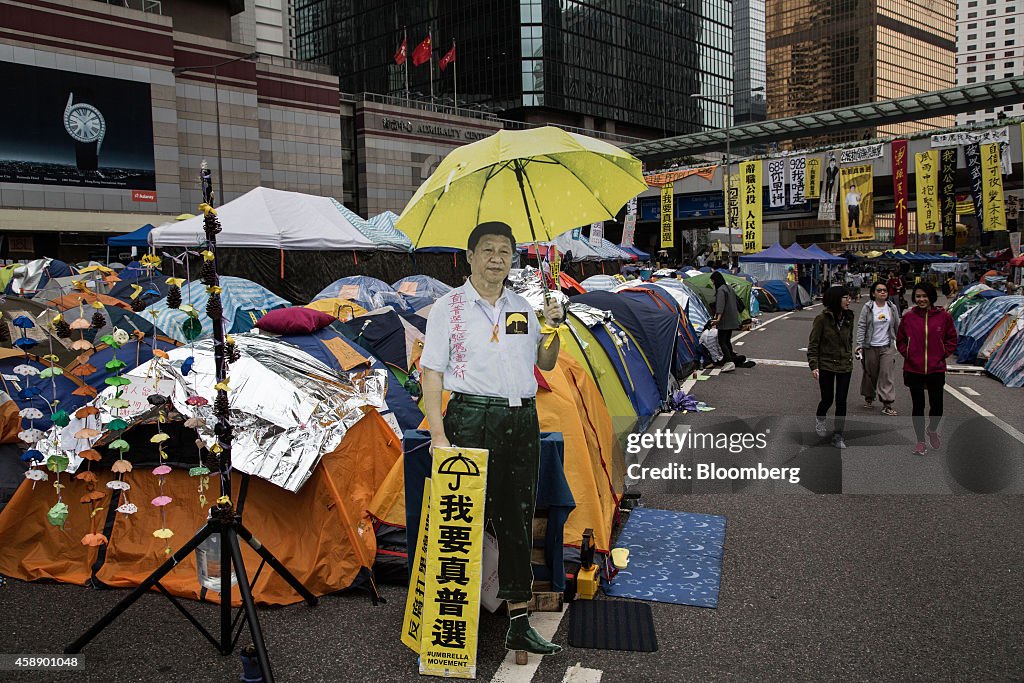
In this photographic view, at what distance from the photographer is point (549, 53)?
75.8 meters

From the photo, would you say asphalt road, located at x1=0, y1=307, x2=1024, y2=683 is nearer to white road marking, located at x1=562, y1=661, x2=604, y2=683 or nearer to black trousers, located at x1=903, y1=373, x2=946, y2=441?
Answer: white road marking, located at x1=562, y1=661, x2=604, y2=683

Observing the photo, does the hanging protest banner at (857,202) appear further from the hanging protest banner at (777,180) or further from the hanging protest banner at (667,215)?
the hanging protest banner at (667,215)

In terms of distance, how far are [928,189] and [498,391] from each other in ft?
93.6

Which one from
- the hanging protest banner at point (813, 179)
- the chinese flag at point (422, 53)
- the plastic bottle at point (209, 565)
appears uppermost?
the chinese flag at point (422, 53)

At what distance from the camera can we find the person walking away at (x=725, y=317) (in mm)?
13445

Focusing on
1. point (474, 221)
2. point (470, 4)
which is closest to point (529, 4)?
point (470, 4)

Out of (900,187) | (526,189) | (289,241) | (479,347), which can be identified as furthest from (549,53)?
(479,347)

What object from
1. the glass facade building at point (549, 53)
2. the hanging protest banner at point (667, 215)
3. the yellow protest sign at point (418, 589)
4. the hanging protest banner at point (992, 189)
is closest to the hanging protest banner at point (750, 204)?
the hanging protest banner at point (667, 215)

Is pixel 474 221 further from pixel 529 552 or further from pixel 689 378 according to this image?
pixel 689 378

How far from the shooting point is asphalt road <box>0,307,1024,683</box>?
139 inches

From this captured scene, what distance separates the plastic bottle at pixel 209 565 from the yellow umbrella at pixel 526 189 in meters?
2.28

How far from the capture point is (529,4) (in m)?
75.0

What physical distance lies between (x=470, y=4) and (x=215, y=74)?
157 feet

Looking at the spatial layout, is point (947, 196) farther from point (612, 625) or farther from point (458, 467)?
point (458, 467)
